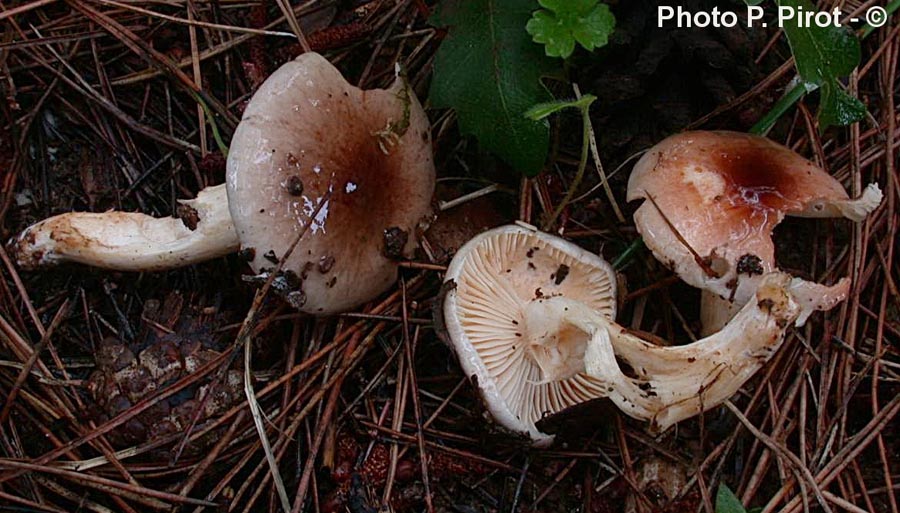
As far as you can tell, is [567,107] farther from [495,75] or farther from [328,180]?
[328,180]

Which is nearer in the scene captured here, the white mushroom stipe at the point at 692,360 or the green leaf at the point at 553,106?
the white mushroom stipe at the point at 692,360

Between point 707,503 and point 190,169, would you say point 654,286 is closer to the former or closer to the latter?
point 707,503

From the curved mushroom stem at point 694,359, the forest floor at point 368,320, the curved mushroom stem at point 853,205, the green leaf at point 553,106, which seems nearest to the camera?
the curved mushroom stem at point 694,359

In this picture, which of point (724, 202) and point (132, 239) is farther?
point (132, 239)

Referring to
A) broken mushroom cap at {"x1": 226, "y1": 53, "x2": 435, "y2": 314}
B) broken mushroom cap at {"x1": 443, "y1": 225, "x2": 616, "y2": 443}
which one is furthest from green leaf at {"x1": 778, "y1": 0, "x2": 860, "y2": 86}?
broken mushroom cap at {"x1": 226, "y1": 53, "x2": 435, "y2": 314}

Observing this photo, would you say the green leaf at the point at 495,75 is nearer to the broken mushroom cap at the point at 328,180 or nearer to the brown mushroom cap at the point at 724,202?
the broken mushroom cap at the point at 328,180

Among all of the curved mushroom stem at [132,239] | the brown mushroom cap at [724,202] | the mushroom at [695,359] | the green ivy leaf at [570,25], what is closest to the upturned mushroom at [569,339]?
the mushroom at [695,359]

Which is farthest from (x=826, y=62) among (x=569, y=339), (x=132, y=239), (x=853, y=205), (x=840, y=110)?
(x=132, y=239)
